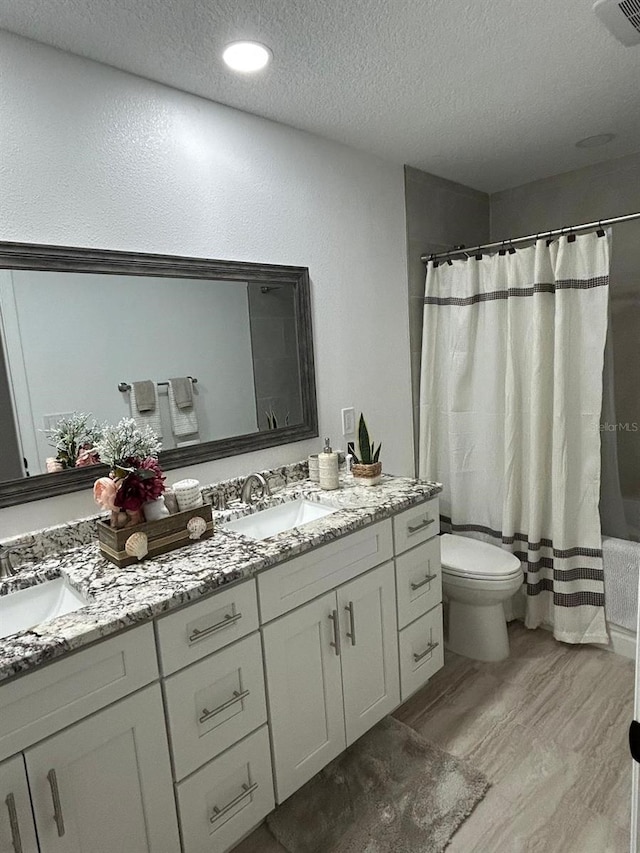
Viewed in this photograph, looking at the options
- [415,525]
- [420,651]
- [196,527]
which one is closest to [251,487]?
[196,527]

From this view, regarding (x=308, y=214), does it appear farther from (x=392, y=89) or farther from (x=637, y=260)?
(x=637, y=260)

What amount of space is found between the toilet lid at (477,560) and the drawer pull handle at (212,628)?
1226mm

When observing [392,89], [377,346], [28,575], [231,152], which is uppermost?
[392,89]

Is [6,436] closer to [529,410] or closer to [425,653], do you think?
[425,653]

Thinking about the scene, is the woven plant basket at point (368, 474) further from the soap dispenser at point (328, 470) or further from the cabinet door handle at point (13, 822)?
the cabinet door handle at point (13, 822)

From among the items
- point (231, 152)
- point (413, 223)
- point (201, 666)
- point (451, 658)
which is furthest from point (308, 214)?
A: point (451, 658)

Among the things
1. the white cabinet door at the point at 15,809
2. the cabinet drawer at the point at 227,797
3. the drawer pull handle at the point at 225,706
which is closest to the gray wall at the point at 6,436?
the white cabinet door at the point at 15,809

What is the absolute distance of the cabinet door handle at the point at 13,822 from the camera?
3.40ft

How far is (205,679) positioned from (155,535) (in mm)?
411

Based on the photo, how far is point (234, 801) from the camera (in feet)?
4.66

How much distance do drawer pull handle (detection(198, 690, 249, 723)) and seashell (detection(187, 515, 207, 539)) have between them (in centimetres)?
45

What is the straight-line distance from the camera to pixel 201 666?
133 cm

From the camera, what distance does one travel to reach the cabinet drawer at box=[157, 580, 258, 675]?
1268 mm

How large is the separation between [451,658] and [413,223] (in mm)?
2143
